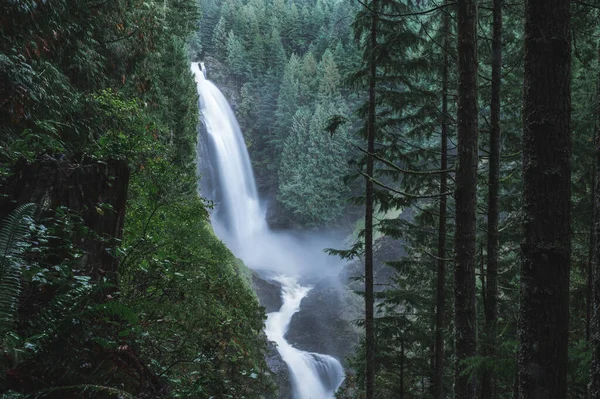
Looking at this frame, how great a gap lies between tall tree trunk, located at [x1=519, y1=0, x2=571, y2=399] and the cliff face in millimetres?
2864

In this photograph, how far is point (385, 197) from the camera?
8.97 metres

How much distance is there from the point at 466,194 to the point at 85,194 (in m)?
3.79

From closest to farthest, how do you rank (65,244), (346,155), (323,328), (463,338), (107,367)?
(107,367) → (65,244) → (463,338) → (323,328) → (346,155)

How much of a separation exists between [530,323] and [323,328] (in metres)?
23.3

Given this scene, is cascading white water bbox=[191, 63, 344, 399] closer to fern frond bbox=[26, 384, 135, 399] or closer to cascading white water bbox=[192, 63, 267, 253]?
cascading white water bbox=[192, 63, 267, 253]

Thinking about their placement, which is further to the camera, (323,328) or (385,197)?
(323,328)

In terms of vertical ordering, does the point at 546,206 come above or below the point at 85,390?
above

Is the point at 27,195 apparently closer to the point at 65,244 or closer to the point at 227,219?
the point at 65,244

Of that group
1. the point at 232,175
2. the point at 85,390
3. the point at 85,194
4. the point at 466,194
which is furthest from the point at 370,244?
the point at 232,175

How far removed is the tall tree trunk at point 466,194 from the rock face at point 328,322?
1907cm

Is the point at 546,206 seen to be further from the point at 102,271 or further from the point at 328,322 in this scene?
the point at 328,322

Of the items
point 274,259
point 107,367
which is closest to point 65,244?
point 107,367

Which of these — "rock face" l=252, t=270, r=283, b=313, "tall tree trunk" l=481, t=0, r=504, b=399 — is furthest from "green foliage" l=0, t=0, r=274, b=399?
"rock face" l=252, t=270, r=283, b=313

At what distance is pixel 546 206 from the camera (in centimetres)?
234
